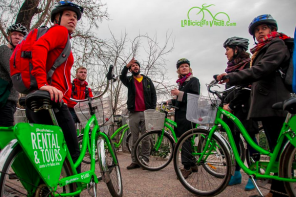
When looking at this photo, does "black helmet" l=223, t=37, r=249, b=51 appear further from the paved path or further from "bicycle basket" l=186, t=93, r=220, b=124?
the paved path

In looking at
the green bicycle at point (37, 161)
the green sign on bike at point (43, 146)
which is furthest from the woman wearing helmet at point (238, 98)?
the green sign on bike at point (43, 146)

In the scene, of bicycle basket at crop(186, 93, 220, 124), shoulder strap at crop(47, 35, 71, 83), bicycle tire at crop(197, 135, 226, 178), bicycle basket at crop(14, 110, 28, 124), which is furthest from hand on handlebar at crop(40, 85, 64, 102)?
bicycle basket at crop(14, 110, 28, 124)

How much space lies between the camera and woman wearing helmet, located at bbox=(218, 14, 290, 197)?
7.70 ft

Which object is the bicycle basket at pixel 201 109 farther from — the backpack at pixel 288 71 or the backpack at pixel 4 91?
the backpack at pixel 4 91

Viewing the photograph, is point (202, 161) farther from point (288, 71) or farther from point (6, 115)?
point (6, 115)

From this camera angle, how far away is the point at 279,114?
2367 millimetres

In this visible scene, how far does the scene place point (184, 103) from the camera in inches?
163

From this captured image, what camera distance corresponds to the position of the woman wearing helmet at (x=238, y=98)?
3.20 meters

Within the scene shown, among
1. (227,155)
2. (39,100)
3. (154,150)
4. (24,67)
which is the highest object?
(24,67)

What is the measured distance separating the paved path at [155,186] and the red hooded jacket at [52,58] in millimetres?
1655

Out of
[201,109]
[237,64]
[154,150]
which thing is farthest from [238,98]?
[154,150]

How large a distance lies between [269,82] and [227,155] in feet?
2.97

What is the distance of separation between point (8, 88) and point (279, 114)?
331 cm

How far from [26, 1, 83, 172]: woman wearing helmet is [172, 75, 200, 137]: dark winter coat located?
7.60 feet
